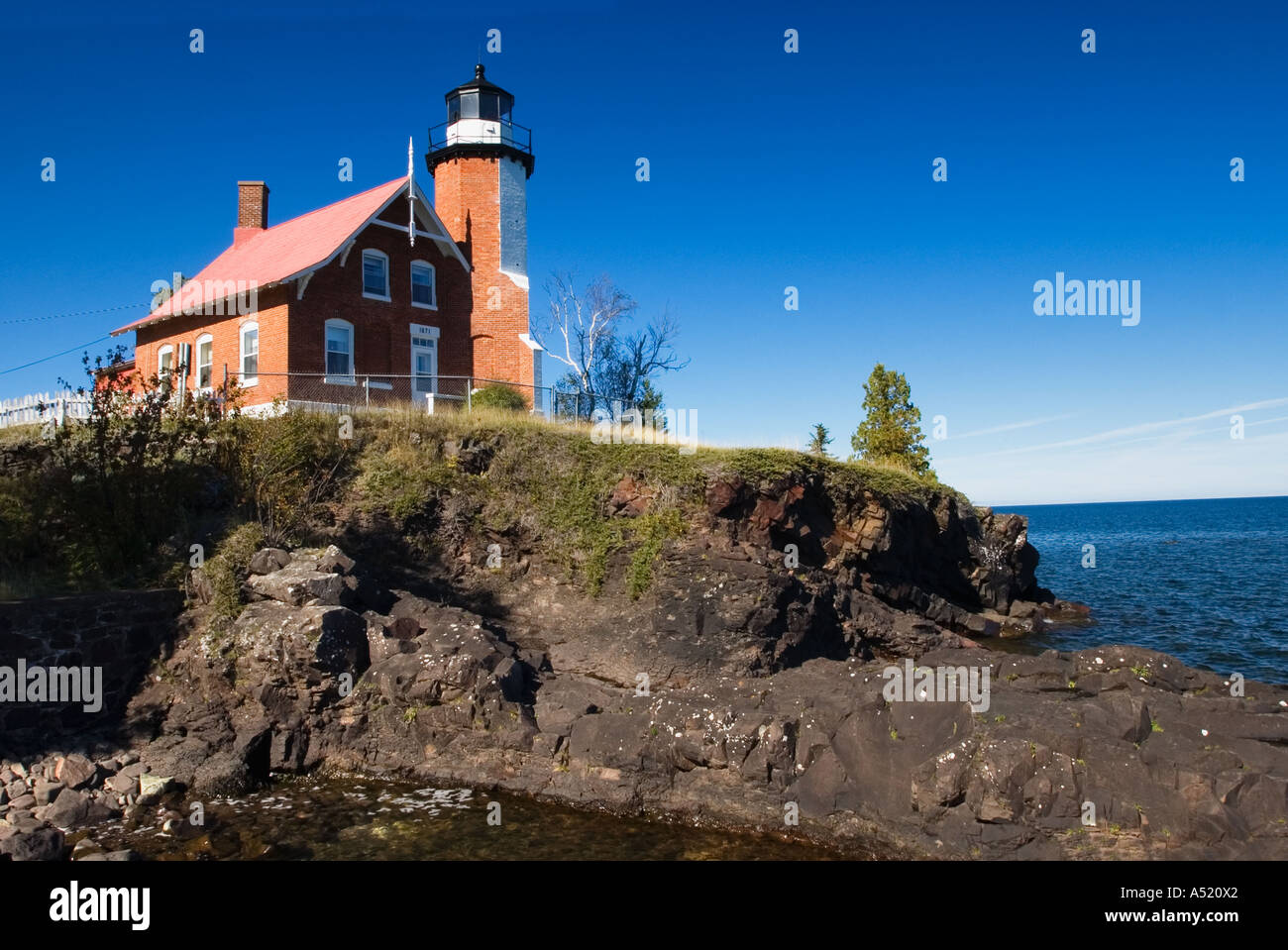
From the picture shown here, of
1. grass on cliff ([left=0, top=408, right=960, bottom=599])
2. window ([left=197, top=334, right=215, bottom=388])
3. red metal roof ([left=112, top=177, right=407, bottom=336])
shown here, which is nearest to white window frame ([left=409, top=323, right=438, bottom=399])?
red metal roof ([left=112, top=177, right=407, bottom=336])

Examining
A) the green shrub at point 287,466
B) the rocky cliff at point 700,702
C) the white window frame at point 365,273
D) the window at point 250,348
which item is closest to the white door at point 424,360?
the white window frame at point 365,273

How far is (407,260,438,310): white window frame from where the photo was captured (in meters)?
28.5

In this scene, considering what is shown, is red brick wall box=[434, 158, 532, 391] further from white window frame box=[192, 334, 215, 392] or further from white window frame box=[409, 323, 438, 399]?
white window frame box=[192, 334, 215, 392]

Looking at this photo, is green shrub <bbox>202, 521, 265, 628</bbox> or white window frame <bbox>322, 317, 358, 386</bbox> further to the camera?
white window frame <bbox>322, 317, 358, 386</bbox>

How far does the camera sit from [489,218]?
3016cm

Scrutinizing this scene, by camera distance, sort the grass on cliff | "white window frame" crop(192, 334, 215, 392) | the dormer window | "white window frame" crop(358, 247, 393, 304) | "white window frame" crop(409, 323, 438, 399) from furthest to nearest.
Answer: "white window frame" crop(409, 323, 438, 399)
"white window frame" crop(192, 334, 215, 392)
"white window frame" crop(358, 247, 393, 304)
the dormer window
the grass on cliff

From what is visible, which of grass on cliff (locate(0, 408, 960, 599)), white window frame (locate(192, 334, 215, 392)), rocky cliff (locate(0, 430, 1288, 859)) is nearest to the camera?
rocky cliff (locate(0, 430, 1288, 859))

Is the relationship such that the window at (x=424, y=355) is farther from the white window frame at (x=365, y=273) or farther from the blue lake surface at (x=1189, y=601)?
the blue lake surface at (x=1189, y=601)

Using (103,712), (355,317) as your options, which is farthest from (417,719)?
(355,317)

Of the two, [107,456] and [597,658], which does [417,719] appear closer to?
[597,658]

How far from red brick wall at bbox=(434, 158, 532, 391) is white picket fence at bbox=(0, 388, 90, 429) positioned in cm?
1224

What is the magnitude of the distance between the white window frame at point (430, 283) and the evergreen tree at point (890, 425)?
1845cm

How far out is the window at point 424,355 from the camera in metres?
28.2
